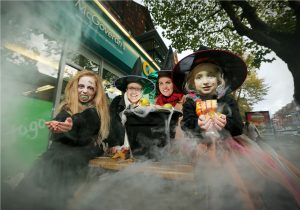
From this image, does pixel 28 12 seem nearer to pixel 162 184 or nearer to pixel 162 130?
pixel 162 130

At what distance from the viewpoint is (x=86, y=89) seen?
1744 mm

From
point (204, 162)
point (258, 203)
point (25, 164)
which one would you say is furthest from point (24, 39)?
point (258, 203)

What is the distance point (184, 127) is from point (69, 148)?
0.95m

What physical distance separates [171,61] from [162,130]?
1.13 meters

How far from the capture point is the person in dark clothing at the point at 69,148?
131 centimetres

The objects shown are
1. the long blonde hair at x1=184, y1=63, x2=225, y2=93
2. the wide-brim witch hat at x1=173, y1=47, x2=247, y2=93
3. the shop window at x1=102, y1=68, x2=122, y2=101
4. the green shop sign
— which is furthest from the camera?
the shop window at x1=102, y1=68, x2=122, y2=101

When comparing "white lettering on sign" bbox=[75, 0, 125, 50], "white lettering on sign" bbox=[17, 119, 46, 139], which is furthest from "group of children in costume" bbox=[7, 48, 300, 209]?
"white lettering on sign" bbox=[75, 0, 125, 50]

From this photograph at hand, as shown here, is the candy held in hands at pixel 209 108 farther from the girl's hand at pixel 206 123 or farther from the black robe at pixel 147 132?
the black robe at pixel 147 132

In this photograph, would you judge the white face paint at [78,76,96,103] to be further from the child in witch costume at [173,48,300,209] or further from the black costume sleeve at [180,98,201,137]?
the black costume sleeve at [180,98,201,137]

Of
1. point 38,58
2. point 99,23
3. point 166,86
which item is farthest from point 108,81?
point 166,86

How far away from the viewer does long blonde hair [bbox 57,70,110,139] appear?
5.58ft

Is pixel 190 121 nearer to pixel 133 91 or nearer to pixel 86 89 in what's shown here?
pixel 133 91

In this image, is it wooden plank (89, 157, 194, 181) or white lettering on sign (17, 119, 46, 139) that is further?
white lettering on sign (17, 119, 46, 139)

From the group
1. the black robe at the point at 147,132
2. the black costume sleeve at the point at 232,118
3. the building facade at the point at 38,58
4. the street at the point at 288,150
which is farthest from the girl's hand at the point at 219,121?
the building facade at the point at 38,58
